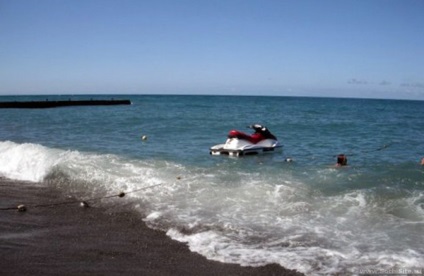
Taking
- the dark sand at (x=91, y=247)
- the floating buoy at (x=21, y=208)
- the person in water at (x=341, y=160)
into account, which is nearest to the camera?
the dark sand at (x=91, y=247)

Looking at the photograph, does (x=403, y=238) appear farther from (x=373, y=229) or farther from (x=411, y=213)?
(x=411, y=213)

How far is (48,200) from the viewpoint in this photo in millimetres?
11141

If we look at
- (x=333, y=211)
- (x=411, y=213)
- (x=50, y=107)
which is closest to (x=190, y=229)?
(x=333, y=211)

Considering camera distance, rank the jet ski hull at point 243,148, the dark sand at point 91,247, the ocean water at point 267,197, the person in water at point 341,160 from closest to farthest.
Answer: the dark sand at point 91,247
the ocean water at point 267,197
the person in water at point 341,160
the jet ski hull at point 243,148

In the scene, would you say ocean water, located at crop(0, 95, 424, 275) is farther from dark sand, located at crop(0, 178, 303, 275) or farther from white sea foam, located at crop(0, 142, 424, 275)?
dark sand, located at crop(0, 178, 303, 275)

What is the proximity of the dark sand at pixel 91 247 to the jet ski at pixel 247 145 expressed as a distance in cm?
1036

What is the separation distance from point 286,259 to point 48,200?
7167 millimetres

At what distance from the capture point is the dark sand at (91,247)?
6.63 meters

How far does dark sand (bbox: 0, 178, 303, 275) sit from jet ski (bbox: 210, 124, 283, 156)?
10.4 m

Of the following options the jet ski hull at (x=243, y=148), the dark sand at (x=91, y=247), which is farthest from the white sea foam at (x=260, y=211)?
the jet ski hull at (x=243, y=148)

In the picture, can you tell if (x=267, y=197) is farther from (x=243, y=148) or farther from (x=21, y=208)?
(x=243, y=148)

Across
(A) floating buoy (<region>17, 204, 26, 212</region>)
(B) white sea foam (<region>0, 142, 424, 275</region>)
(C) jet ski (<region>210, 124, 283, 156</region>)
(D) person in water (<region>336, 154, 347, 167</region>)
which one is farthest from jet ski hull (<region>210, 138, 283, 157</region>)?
(A) floating buoy (<region>17, 204, 26, 212</region>)

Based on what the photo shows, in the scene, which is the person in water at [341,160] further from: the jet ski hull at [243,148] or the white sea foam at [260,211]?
the jet ski hull at [243,148]

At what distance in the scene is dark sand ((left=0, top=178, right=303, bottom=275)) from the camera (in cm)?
663
